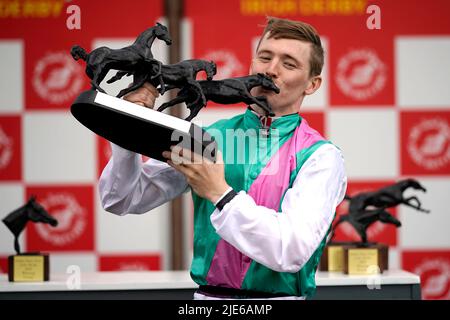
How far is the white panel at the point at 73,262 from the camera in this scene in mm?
3172

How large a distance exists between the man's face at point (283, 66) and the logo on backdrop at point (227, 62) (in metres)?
1.87

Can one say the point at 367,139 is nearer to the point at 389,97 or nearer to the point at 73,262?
the point at 389,97

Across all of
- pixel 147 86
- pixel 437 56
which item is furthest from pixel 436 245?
pixel 147 86

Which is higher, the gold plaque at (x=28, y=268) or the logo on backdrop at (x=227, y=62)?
the logo on backdrop at (x=227, y=62)

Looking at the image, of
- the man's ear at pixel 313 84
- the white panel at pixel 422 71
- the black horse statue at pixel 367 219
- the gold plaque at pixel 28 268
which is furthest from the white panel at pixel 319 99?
the man's ear at pixel 313 84

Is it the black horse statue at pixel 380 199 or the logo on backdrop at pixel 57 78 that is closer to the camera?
the black horse statue at pixel 380 199

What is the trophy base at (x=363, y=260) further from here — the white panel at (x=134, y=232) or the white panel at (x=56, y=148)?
the white panel at (x=56, y=148)

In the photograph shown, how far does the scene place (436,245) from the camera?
321 centimetres

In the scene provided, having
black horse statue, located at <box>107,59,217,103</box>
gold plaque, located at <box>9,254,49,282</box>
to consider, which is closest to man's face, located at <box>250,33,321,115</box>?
black horse statue, located at <box>107,59,217,103</box>

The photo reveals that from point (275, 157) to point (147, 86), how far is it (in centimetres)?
30

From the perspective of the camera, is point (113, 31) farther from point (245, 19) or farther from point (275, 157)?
point (275, 157)

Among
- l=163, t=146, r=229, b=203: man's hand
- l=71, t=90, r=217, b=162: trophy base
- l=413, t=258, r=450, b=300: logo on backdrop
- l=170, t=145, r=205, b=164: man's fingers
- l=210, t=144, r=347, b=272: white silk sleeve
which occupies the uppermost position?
l=71, t=90, r=217, b=162: trophy base

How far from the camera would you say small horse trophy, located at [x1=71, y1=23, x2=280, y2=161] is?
3.60ft

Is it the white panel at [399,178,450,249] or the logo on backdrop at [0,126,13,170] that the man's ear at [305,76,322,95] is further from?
the logo on backdrop at [0,126,13,170]
